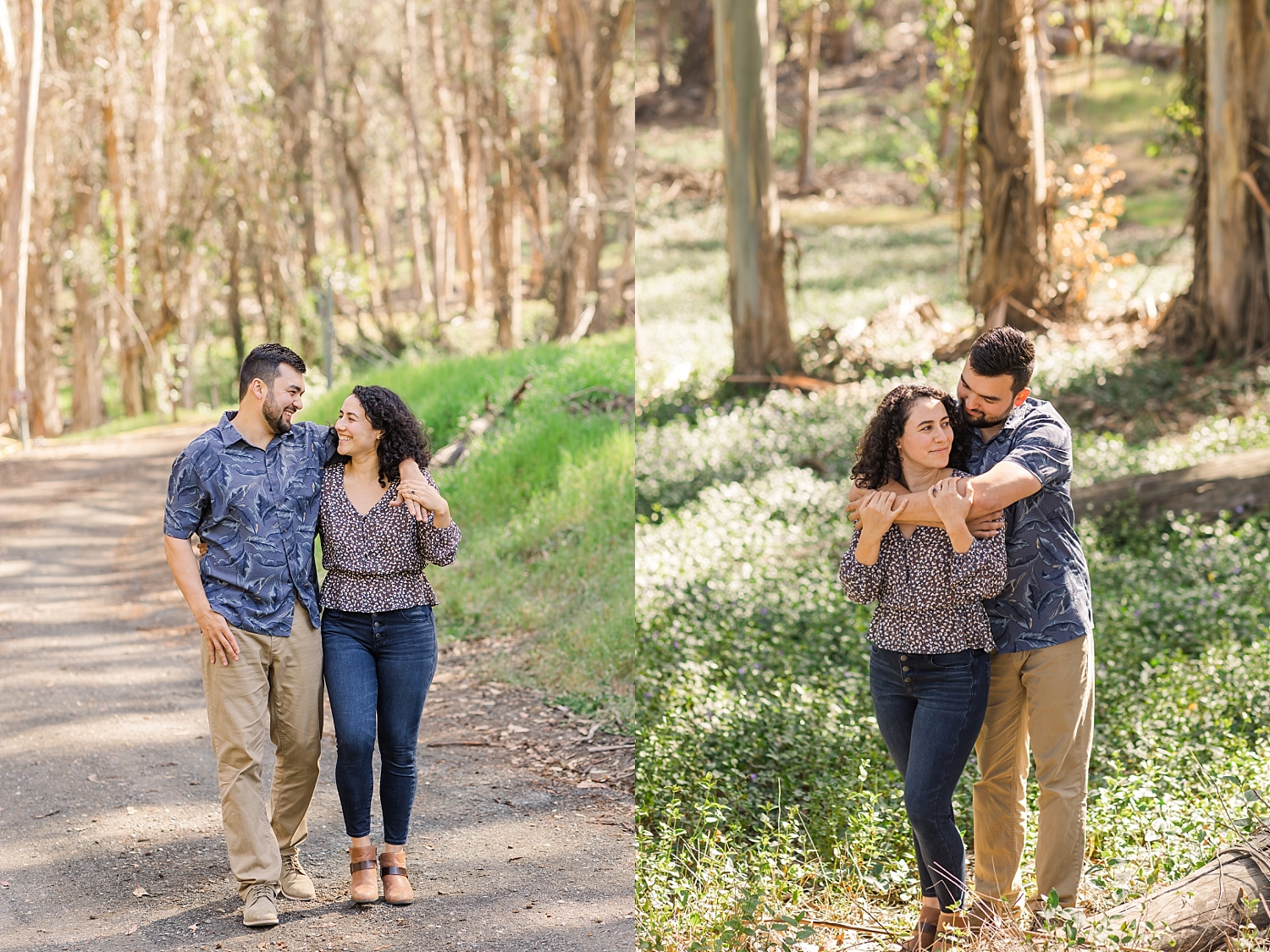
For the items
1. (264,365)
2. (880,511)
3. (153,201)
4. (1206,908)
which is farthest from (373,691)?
(153,201)

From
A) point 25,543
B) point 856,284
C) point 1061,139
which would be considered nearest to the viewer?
point 25,543

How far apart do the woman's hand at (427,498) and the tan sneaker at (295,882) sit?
1424 millimetres

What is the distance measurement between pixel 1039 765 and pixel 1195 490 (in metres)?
6.27

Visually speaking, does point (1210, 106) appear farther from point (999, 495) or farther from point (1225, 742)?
point (999, 495)

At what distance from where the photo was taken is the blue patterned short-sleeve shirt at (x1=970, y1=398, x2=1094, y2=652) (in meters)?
3.89

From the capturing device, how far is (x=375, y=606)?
14.4 feet

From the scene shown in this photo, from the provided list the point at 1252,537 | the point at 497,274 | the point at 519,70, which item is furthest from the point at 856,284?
the point at 1252,537

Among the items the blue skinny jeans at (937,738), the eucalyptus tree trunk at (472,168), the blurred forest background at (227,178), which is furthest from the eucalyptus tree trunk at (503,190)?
the blue skinny jeans at (937,738)

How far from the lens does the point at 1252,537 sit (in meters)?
8.55

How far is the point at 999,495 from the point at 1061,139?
1145 inches

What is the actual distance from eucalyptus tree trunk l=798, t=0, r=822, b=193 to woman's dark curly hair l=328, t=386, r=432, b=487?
27379 millimetres

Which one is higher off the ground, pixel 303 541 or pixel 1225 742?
pixel 303 541

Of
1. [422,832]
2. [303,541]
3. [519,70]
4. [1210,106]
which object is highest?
[519,70]

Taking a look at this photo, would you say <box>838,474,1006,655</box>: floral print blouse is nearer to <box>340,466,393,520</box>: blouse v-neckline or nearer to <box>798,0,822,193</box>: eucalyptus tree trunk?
<box>340,466,393,520</box>: blouse v-neckline
